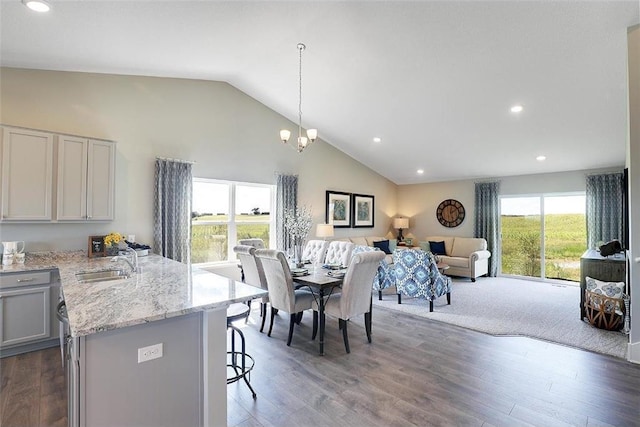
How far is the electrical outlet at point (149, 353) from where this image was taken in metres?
1.63

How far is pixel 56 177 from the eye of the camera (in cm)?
344

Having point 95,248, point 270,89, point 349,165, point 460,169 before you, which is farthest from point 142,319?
point 460,169

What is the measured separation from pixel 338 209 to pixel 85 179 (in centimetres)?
487

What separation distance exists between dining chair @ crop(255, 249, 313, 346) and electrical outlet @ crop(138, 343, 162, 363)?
1666mm

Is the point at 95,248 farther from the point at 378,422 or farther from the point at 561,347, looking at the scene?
the point at 561,347

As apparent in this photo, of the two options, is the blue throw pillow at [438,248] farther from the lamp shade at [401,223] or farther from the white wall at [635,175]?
the white wall at [635,175]

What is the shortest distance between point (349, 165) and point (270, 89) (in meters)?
2.98

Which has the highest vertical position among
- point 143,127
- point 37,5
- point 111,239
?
point 37,5

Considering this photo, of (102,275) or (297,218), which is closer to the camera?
(102,275)

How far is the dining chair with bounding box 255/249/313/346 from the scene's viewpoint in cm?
332

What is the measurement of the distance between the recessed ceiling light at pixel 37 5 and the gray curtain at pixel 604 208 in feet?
27.3

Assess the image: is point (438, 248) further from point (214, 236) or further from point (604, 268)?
point (214, 236)

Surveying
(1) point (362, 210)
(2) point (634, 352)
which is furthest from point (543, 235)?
(2) point (634, 352)

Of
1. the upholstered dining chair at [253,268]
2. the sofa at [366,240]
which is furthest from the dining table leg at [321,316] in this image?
the sofa at [366,240]
